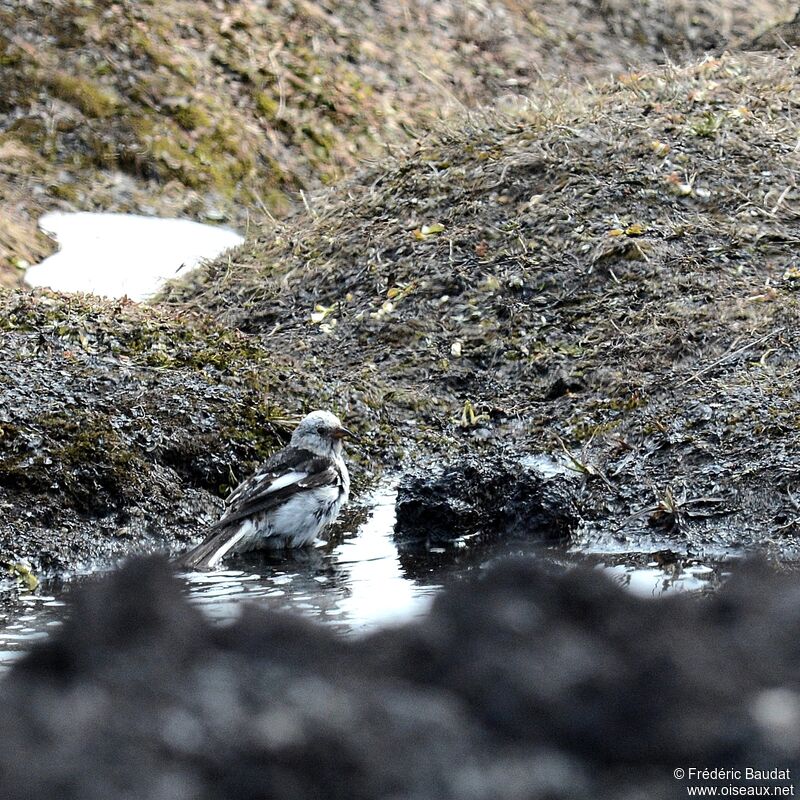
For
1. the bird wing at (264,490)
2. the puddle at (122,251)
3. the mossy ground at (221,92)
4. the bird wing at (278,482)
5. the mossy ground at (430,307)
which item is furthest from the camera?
the mossy ground at (221,92)

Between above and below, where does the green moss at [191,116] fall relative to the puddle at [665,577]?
above

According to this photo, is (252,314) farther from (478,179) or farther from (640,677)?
(640,677)

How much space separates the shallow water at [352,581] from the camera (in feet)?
19.5

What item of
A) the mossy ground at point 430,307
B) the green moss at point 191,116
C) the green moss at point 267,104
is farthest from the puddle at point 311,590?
the green moss at point 267,104

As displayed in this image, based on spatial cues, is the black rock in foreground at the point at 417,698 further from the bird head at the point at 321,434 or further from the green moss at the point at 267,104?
the green moss at the point at 267,104

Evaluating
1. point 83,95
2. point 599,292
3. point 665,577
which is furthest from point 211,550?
point 83,95

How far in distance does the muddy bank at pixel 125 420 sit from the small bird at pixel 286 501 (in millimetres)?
435

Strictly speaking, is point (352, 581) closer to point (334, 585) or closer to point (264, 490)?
point (334, 585)

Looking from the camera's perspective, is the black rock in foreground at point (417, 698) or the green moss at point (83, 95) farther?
the green moss at point (83, 95)

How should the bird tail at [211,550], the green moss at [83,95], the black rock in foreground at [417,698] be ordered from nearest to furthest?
the black rock in foreground at [417,698], the bird tail at [211,550], the green moss at [83,95]

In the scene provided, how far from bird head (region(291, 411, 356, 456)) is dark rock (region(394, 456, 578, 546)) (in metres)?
0.68

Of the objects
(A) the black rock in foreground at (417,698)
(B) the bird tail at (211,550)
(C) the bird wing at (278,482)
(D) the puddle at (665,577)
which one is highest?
(A) the black rock in foreground at (417,698)

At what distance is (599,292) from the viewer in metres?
10.2

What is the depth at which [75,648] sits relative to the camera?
3.34 metres
